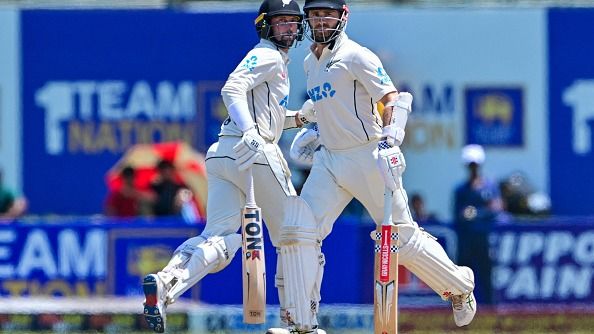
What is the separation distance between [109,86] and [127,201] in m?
3.65

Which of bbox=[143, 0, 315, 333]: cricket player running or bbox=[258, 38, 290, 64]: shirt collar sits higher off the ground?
bbox=[258, 38, 290, 64]: shirt collar

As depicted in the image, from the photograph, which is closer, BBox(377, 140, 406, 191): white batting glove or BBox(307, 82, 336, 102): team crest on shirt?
BBox(377, 140, 406, 191): white batting glove

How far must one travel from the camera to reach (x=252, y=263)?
9555 mm

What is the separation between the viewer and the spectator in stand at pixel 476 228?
13594 millimetres

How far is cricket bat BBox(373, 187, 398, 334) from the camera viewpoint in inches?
359

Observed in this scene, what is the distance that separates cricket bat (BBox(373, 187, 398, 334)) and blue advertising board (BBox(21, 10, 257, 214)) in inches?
369

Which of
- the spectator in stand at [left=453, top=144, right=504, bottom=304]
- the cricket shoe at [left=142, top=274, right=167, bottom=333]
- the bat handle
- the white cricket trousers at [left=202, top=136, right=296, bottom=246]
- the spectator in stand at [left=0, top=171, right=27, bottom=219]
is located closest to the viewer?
the cricket shoe at [left=142, top=274, right=167, bottom=333]

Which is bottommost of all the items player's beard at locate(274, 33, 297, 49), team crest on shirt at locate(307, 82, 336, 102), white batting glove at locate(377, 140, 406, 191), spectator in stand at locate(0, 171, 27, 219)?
spectator in stand at locate(0, 171, 27, 219)

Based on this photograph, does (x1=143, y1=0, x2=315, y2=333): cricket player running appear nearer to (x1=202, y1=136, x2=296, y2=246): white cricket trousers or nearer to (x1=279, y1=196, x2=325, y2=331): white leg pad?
(x1=202, y1=136, x2=296, y2=246): white cricket trousers

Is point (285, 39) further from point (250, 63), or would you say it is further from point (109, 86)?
point (109, 86)

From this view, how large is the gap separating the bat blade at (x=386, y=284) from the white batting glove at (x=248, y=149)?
0.88 m

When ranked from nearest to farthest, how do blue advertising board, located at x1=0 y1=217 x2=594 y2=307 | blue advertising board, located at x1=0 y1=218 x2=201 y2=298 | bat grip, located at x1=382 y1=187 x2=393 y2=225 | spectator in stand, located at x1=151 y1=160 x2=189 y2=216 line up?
1. bat grip, located at x1=382 y1=187 x2=393 y2=225
2. blue advertising board, located at x1=0 y1=217 x2=594 y2=307
3. blue advertising board, located at x1=0 y1=218 x2=201 y2=298
4. spectator in stand, located at x1=151 y1=160 x2=189 y2=216

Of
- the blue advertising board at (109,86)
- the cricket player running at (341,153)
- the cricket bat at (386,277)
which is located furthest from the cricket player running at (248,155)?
the blue advertising board at (109,86)

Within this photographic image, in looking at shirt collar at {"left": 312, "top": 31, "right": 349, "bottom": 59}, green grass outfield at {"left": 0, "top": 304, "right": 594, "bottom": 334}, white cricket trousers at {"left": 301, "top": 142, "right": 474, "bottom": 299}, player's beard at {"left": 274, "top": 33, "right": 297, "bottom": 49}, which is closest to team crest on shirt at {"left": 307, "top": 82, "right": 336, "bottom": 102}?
shirt collar at {"left": 312, "top": 31, "right": 349, "bottom": 59}
